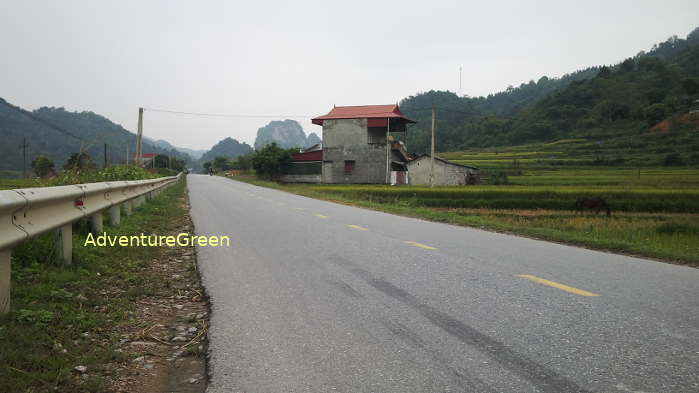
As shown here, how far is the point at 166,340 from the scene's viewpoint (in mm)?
3742

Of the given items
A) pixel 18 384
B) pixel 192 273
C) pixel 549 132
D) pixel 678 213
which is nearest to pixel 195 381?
pixel 18 384

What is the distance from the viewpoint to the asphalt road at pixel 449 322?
2.77m

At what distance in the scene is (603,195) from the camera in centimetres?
2969

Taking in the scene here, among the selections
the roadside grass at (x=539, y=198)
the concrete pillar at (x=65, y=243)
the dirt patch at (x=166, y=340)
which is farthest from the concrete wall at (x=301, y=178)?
the concrete pillar at (x=65, y=243)

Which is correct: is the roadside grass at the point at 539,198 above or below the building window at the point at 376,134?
below

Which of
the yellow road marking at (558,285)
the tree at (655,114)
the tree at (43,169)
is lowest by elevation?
the yellow road marking at (558,285)

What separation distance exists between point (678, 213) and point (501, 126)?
74.0m

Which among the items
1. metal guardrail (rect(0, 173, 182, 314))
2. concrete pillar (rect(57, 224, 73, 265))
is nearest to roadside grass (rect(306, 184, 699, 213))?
metal guardrail (rect(0, 173, 182, 314))

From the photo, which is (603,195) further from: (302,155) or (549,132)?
(549,132)

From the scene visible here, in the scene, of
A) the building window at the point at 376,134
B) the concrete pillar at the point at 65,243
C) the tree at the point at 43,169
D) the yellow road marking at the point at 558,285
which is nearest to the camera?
the yellow road marking at the point at 558,285

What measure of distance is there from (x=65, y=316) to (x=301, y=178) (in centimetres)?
5649

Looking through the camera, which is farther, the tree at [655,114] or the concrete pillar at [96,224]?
the tree at [655,114]

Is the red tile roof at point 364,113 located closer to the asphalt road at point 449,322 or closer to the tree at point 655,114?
the asphalt road at point 449,322

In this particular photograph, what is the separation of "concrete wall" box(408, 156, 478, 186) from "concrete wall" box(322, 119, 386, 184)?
12.7ft
